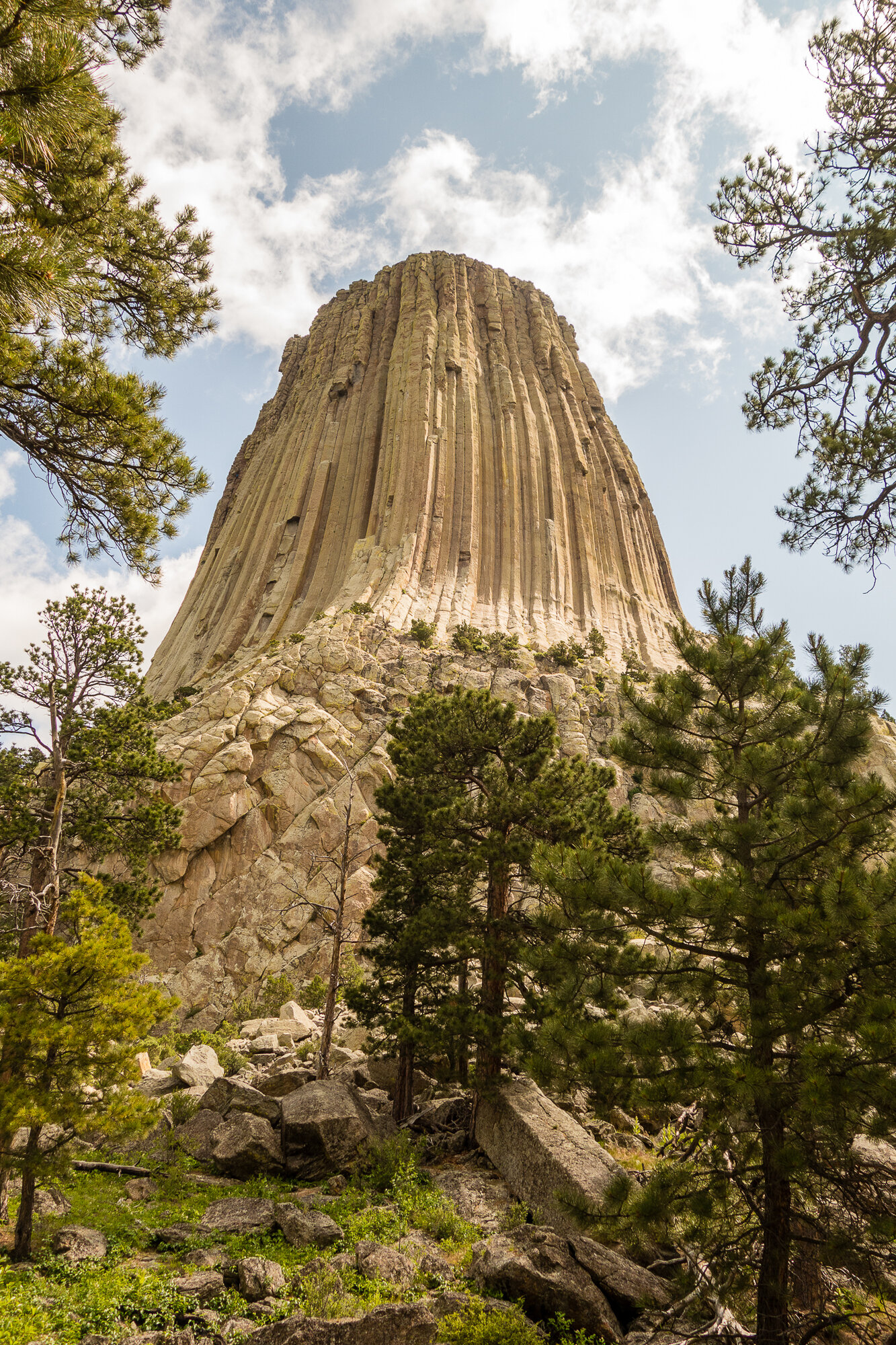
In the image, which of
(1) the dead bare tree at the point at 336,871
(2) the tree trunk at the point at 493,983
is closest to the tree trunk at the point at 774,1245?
(2) the tree trunk at the point at 493,983

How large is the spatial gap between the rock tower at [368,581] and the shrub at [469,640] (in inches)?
27.3

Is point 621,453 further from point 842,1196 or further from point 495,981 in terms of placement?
point 842,1196

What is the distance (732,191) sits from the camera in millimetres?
6867

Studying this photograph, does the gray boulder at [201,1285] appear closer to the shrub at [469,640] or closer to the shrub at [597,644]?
the shrub at [469,640]

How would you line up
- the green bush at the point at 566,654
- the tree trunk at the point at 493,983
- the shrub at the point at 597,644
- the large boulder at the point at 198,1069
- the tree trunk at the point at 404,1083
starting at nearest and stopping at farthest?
the tree trunk at the point at 493,983
the tree trunk at the point at 404,1083
the large boulder at the point at 198,1069
the green bush at the point at 566,654
the shrub at the point at 597,644

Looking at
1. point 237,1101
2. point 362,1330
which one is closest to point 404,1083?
point 237,1101

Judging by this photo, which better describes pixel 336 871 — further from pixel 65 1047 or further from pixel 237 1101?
pixel 65 1047

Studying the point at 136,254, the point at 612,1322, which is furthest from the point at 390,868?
the point at 136,254

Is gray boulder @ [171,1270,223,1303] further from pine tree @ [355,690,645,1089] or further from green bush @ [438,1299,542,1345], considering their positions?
pine tree @ [355,690,645,1089]

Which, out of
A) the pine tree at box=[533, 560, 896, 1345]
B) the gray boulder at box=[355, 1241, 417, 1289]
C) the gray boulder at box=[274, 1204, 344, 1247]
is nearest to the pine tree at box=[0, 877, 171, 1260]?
the gray boulder at box=[274, 1204, 344, 1247]

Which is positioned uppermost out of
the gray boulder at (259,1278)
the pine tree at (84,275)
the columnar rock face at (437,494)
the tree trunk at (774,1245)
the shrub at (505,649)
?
the columnar rock face at (437,494)

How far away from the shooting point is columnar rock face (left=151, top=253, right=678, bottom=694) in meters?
45.4

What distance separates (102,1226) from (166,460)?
27.6 ft

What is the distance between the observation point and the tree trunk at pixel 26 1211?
702cm
